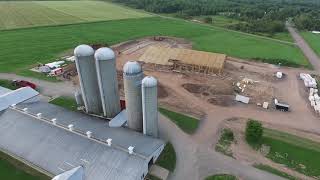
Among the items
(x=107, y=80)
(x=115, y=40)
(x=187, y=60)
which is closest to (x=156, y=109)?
(x=107, y=80)

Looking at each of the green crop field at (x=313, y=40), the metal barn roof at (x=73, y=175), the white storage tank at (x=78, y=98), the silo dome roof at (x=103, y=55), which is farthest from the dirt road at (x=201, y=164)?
the green crop field at (x=313, y=40)

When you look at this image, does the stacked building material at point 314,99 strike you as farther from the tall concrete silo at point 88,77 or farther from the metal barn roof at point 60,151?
the tall concrete silo at point 88,77

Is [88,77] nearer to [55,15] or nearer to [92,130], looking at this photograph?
[92,130]

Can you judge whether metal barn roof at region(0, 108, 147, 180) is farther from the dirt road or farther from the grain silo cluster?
the dirt road

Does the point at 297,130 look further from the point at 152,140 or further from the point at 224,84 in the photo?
the point at 152,140

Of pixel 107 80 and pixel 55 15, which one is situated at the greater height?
pixel 107 80

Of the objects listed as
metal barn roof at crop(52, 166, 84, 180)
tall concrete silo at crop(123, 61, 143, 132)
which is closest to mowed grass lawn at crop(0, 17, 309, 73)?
tall concrete silo at crop(123, 61, 143, 132)

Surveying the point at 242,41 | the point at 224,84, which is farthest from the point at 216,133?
the point at 242,41
